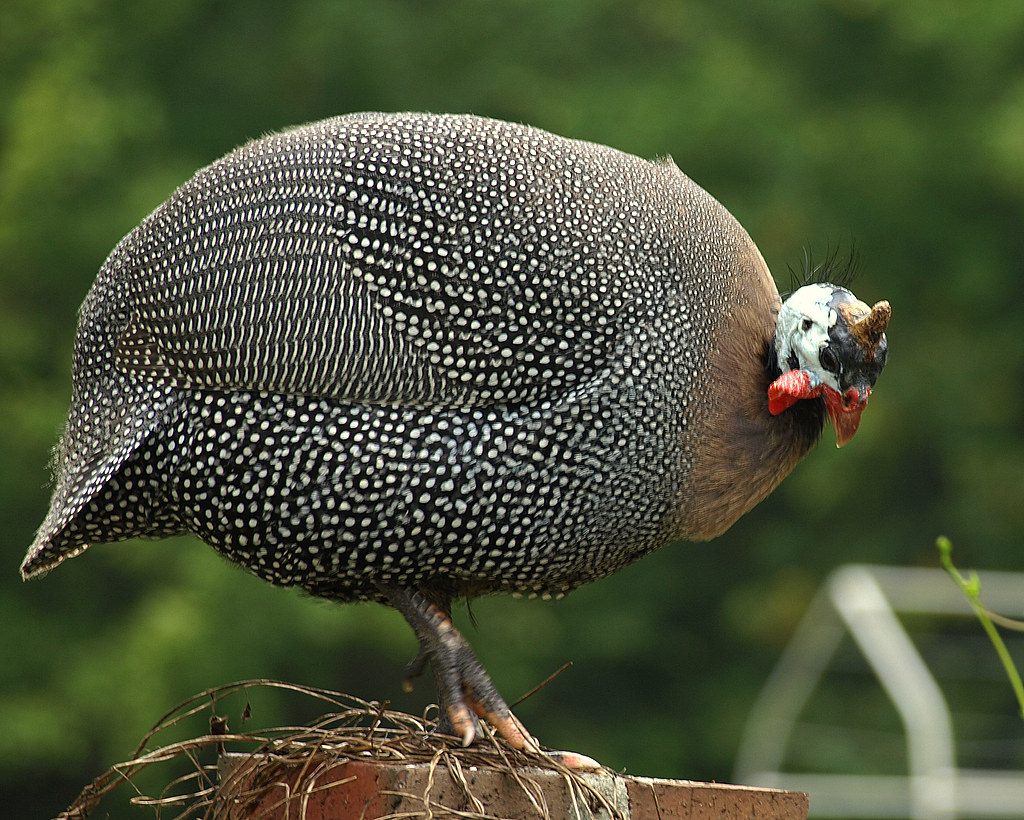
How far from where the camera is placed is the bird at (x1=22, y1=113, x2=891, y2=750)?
9.82ft

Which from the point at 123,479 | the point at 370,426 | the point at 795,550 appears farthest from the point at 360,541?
the point at 795,550

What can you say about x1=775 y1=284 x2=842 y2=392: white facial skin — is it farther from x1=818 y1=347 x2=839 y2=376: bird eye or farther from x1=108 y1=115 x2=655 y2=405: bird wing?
x1=108 y1=115 x2=655 y2=405: bird wing

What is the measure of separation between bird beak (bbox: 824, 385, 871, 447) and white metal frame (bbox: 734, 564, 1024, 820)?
13.9ft

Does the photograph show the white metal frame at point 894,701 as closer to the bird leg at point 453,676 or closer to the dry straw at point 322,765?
the bird leg at point 453,676

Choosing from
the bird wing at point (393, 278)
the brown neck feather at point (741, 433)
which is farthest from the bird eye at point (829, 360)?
the bird wing at point (393, 278)

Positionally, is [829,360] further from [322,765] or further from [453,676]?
[322,765]

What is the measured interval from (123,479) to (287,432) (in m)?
0.44

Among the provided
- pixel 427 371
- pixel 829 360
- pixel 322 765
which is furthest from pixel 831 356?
pixel 322 765

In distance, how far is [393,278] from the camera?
9.84 feet

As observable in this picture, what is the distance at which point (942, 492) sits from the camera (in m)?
11.2

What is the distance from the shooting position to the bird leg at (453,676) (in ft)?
10.1

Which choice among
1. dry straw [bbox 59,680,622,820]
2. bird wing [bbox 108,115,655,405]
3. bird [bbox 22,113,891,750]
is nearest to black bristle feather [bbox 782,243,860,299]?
bird [bbox 22,113,891,750]

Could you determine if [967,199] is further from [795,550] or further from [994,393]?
[795,550]

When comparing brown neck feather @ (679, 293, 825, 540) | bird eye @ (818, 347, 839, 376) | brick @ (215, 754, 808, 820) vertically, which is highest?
bird eye @ (818, 347, 839, 376)
